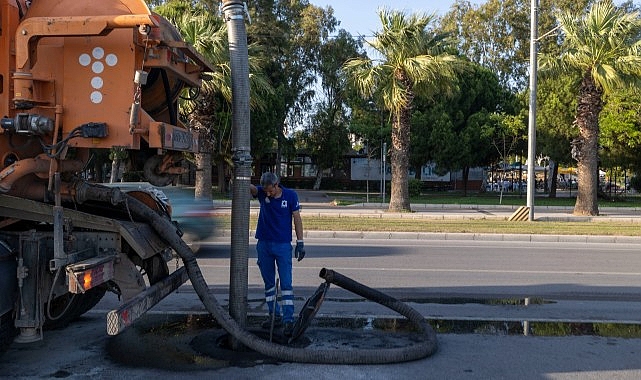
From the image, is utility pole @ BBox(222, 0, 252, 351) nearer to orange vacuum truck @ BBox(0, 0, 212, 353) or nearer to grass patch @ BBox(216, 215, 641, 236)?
orange vacuum truck @ BBox(0, 0, 212, 353)

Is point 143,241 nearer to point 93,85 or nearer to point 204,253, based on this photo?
point 93,85

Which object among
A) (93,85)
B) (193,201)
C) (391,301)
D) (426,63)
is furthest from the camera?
(426,63)

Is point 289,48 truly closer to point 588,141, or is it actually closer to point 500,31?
point 500,31

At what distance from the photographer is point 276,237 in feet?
21.3

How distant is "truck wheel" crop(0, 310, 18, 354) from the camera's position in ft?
15.6

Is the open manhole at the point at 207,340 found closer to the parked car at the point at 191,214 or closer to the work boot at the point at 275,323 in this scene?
the work boot at the point at 275,323

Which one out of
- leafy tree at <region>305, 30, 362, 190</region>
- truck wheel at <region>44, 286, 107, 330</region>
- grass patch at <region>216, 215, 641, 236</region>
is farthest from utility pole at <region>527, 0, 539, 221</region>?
leafy tree at <region>305, 30, 362, 190</region>

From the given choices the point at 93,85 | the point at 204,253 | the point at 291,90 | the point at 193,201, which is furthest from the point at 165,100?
the point at 291,90

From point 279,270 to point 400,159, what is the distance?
59.5 feet

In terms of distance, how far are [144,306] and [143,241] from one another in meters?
0.54

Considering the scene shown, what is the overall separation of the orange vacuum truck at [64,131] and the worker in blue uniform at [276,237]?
1.69m

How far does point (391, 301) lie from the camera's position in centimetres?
652

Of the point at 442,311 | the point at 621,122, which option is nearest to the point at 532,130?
the point at 621,122

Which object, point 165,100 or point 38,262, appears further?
point 165,100
